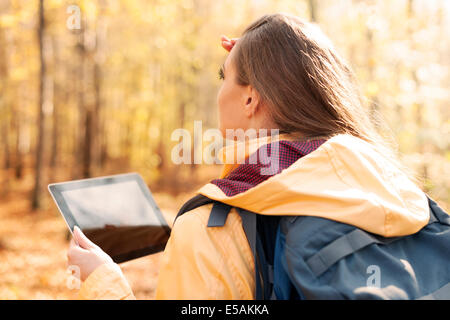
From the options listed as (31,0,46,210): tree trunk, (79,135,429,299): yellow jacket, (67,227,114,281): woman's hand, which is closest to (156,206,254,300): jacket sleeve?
(79,135,429,299): yellow jacket

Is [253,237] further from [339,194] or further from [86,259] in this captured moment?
[86,259]

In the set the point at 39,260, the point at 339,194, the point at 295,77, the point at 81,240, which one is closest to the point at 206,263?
the point at 339,194

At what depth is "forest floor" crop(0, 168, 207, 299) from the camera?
571 centimetres

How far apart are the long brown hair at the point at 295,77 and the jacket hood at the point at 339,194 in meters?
0.22

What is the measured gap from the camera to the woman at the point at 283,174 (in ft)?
3.72

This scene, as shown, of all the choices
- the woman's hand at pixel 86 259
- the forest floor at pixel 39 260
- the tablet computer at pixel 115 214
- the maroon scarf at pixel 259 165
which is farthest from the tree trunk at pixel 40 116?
the maroon scarf at pixel 259 165

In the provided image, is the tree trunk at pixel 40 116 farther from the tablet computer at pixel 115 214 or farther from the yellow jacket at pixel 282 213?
the yellow jacket at pixel 282 213

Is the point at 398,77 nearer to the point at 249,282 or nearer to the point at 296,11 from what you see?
the point at 296,11

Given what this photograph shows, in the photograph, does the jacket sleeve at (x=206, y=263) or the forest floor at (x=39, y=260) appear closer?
the jacket sleeve at (x=206, y=263)

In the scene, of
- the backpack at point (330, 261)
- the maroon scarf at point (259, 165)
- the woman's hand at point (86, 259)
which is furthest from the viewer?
the woman's hand at point (86, 259)

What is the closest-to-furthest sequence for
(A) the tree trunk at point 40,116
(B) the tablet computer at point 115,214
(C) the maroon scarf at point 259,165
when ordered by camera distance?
(C) the maroon scarf at point 259,165 < (B) the tablet computer at point 115,214 < (A) the tree trunk at point 40,116

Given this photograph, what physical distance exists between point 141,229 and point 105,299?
564 mm

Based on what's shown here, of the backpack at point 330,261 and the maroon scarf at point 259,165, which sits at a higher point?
the maroon scarf at point 259,165
